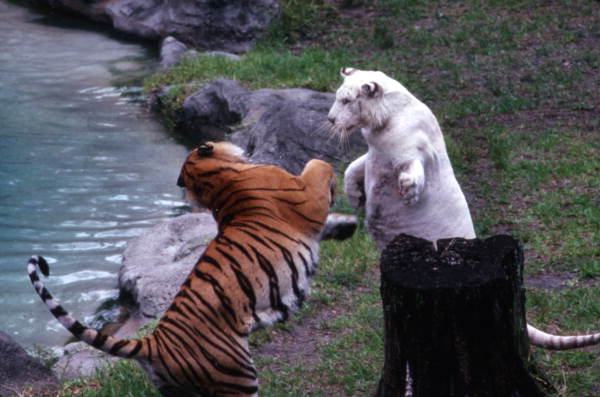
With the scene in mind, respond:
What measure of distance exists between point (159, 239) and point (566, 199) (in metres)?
3.40

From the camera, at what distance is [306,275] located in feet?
12.4

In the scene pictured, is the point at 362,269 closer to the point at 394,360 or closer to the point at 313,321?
the point at 313,321

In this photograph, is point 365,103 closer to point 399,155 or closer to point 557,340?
point 399,155

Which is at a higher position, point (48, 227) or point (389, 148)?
point (389, 148)

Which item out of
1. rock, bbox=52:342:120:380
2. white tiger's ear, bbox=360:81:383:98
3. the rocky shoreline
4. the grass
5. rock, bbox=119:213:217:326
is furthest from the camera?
rock, bbox=119:213:217:326

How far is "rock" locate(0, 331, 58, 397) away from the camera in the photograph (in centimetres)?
471

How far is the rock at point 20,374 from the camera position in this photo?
471 cm

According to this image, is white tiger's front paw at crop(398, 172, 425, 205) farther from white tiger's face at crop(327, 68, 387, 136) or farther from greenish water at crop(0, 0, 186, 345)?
greenish water at crop(0, 0, 186, 345)

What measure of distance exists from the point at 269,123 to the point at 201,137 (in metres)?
1.75

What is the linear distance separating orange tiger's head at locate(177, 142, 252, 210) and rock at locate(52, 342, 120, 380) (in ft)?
5.34

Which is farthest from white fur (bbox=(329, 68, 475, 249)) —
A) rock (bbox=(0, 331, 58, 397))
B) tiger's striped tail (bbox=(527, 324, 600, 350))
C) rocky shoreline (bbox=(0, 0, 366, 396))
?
rock (bbox=(0, 331, 58, 397))

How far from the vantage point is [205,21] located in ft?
45.7

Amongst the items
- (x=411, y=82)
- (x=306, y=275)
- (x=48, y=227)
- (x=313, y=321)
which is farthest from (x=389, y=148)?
(x=411, y=82)

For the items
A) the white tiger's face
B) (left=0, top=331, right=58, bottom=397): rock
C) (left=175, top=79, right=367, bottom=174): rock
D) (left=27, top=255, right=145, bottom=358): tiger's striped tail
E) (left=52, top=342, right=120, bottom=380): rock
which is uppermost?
the white tiger's face
